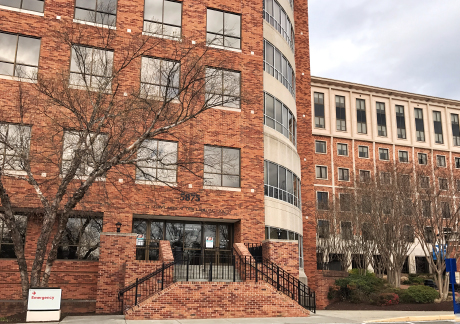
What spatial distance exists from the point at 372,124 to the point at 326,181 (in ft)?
38.0

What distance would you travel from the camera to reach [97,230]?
21.1m

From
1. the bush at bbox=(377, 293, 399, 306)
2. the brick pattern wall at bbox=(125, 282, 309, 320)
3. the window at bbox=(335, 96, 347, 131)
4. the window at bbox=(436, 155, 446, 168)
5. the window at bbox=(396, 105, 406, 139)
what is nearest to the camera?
the brick pattern wall at bbox=(125, 282, 309, 320)

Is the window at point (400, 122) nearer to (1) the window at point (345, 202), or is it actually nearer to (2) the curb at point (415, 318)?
(1) the window at point (345, 202)

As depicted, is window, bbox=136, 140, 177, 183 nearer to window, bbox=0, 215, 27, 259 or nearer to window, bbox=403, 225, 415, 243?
window, bbox=0, 215, 27, 259

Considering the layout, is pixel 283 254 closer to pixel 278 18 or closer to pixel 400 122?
pixel 278 18

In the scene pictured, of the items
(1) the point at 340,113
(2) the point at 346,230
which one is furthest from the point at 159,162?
(1) the point at 340,113

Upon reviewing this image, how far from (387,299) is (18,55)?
22715 mm

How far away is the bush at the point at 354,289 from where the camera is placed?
26141 millimetres

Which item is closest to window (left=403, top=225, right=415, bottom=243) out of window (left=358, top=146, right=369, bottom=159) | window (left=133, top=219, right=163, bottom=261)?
window (left=133, top=219, right=163, bottom=261)

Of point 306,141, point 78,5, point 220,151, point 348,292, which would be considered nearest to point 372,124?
point 306,141

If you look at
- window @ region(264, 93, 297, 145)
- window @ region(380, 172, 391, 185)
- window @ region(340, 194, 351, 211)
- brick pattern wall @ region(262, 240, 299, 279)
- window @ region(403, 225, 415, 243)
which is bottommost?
brick pattern wall @ region(262, 240, 299, 279)

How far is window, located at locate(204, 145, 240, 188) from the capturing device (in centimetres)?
2270

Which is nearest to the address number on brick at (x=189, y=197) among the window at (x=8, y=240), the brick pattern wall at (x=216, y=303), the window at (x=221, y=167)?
the window at (x=221, y=167)

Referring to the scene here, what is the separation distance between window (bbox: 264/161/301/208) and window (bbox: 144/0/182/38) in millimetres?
8473
